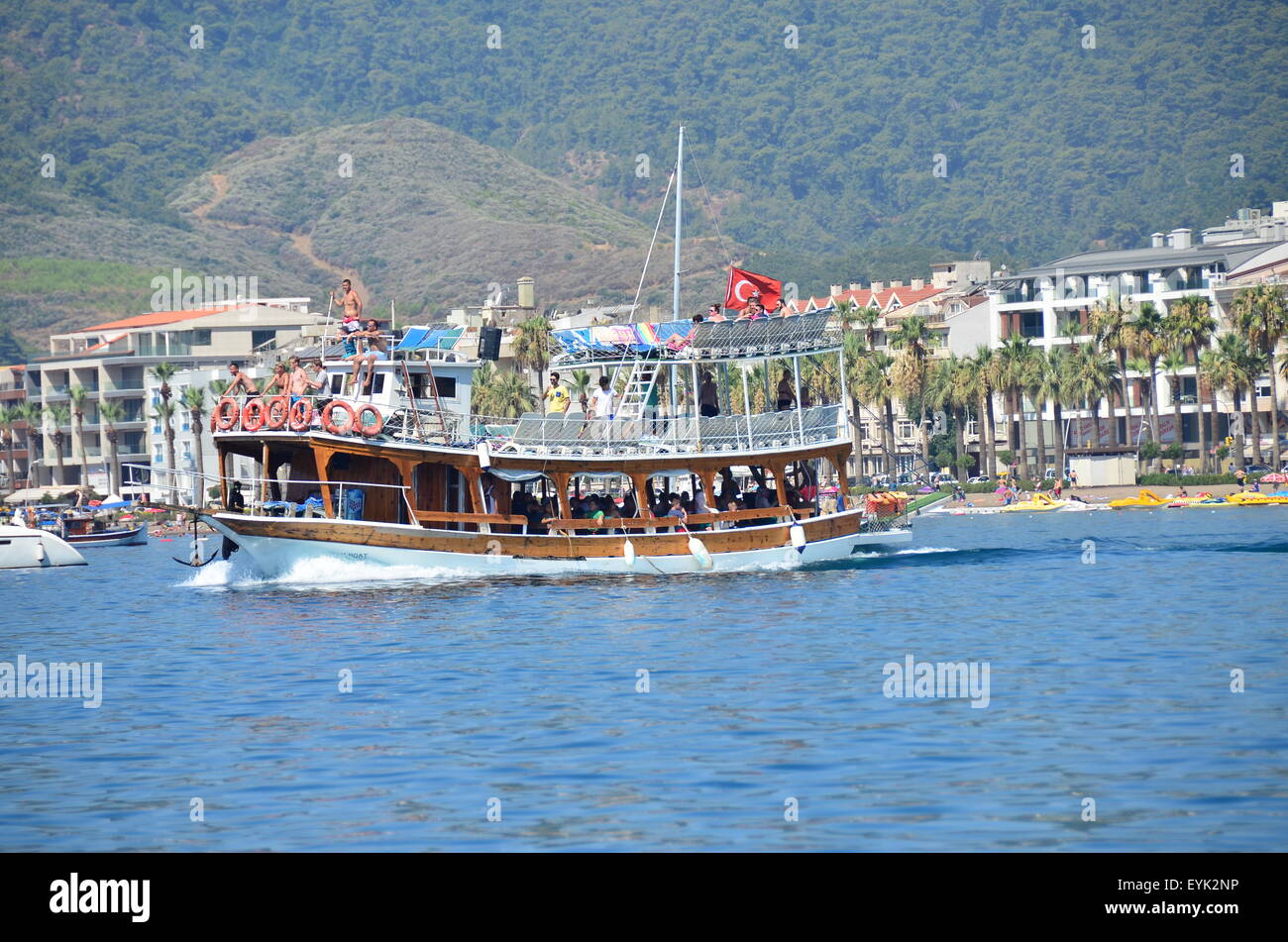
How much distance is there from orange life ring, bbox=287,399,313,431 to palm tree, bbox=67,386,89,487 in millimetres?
99581

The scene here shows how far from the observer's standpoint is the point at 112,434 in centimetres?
13738

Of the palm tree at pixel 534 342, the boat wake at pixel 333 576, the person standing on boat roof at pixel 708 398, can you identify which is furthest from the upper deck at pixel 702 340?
the palm tree at pixel 534 342

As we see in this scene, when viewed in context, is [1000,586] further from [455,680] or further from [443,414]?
[455,680]

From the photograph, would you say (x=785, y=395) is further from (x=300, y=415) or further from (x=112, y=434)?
(x=112, y=434)

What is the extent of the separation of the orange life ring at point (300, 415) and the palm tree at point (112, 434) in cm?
9695

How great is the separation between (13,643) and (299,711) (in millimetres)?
16450

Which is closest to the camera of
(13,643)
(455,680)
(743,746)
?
(743,746)

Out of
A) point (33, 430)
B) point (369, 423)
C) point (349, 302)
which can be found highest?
point (349, 302)

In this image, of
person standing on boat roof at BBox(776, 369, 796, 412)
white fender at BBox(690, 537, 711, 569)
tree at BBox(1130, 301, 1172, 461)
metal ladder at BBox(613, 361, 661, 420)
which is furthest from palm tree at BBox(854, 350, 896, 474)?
white fender at BBox(690, 537, 711, 569)

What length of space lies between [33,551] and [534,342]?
149ft

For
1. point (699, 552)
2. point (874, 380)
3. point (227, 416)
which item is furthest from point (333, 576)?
point (874, 380)

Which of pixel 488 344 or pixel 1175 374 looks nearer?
pixel 488 344
